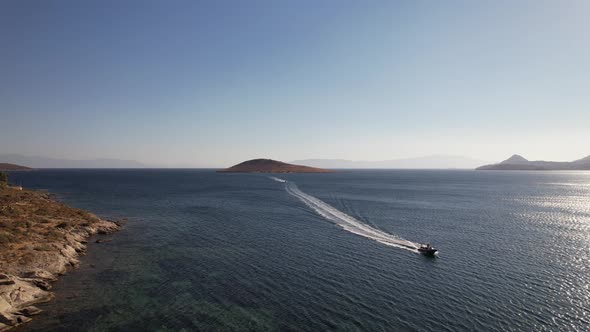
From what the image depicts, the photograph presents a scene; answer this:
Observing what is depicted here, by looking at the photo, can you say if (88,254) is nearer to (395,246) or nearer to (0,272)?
(0,272)

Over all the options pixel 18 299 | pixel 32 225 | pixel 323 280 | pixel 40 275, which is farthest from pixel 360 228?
pixel 32 225

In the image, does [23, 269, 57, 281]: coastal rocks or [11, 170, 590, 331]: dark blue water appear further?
[23, 269, 57, 281]: coastal rocks

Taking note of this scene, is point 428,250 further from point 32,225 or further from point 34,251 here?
point 32,225

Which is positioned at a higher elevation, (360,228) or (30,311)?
(360,228)

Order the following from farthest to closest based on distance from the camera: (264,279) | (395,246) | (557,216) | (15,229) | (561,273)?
(557,216)
(395,246)
(15,229)
(561,273)
(264,279)

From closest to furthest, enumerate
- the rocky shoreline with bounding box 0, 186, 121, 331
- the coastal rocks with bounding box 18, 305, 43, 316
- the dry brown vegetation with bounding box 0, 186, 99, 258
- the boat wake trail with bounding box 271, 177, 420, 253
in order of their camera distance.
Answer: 1. the coastal rocks with bounding box 18, 305, 43, 316
2. the rocky shoreline with bounding box 0, 186, 121, 331
3. the dry brown vegetation with bounding box 0, 186, 99, 258
4. the boat wake trail with bounding box 271, 177, 420, 253

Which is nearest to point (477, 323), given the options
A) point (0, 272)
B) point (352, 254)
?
point (352, 254)

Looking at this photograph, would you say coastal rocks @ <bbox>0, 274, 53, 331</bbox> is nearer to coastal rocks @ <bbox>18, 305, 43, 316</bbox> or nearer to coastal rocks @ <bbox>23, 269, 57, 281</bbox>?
coastal rocks @ <bbox>18, 305, 43, 316</bbox>

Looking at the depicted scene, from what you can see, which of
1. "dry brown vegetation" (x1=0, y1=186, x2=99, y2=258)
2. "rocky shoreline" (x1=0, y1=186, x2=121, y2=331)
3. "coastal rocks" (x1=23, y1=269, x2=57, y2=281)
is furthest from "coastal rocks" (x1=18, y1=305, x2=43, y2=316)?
"dry brown vegetation" (x1=0, y1=186, x2=99, y2=258)

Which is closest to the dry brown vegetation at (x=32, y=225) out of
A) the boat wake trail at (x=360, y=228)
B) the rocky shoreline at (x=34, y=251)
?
the rocky shoreline at (x=34, y=251)
